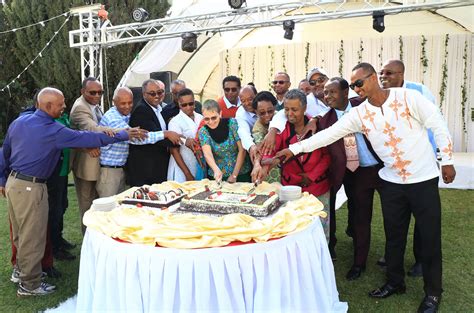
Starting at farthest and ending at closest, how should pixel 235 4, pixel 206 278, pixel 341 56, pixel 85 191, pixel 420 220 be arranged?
pixel 341 56
pixel 235 4
pixel 85 191
pixel 420 220
pixel 206 278

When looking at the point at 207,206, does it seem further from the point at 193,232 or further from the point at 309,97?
the point at 309,97

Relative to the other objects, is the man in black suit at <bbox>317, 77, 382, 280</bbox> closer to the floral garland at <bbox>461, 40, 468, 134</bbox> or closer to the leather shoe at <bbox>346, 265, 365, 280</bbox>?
the leather shoe at <bbox>346, 265, 365, 280</bbox>

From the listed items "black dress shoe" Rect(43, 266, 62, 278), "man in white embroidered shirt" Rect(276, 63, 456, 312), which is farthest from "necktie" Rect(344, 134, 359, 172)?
"black dress shoe" Rect(43, 266, 62, 278)

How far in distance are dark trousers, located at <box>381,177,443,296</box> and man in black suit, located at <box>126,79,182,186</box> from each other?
1.84 meters

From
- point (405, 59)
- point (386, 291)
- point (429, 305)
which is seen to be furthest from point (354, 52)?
point (429, 305)

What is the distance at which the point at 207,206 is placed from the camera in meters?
2.63

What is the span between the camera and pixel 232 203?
2.62 meters

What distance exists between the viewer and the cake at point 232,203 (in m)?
2.53

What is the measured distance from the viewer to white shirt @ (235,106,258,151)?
3417 millimetres

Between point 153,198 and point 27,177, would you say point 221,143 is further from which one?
point 27,177

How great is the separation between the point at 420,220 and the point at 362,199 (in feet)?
2.09

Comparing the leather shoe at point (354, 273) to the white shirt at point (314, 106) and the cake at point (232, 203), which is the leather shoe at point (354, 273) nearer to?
the cake at point (232, 203)

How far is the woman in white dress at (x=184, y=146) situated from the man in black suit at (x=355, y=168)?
46.4 inches

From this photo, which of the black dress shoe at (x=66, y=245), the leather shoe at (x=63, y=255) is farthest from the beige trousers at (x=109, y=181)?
the black dress shoe at (x=66, y=245)
